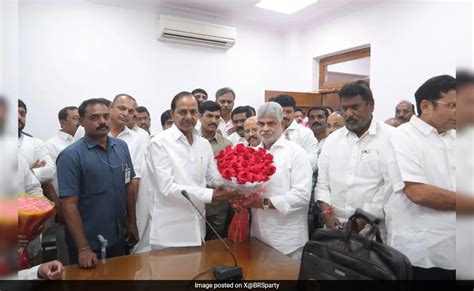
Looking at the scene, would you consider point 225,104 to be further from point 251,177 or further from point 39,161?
point 251,177

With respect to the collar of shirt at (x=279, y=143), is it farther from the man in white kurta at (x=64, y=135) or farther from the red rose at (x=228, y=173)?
the man in white kurta at (x=64, y=135)

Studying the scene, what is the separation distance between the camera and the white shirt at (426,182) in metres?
1.34

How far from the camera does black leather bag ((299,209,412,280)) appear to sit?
0.89 metres

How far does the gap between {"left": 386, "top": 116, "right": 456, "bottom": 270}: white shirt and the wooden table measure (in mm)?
605

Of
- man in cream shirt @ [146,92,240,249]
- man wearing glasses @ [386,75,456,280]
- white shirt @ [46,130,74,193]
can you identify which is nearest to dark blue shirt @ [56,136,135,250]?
man in cream shirt @ [146,92,240,249]

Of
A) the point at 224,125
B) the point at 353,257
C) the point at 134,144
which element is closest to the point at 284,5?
the point at 224,125

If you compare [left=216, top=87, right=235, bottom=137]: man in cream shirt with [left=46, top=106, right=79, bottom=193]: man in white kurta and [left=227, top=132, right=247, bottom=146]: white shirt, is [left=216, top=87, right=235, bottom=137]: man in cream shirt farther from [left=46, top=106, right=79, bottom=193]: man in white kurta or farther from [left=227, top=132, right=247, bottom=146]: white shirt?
[left=46, top=106, right=79, bottom=193]: man in white kurta

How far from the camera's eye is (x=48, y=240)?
2178mm

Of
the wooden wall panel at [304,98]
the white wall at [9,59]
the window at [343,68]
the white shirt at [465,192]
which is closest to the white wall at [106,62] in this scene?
the wooden wall panel at [304,98]

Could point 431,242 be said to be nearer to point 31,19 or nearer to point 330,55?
point 330,55

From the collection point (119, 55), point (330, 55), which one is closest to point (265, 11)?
point (330, 55)

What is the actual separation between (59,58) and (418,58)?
4759mm

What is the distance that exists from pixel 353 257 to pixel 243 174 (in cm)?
69

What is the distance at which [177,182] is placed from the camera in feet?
6.16
